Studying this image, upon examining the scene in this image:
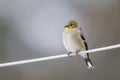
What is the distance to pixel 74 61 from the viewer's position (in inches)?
171

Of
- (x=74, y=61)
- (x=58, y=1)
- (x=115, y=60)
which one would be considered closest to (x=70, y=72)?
(x=74, y=61)

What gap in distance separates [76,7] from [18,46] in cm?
62

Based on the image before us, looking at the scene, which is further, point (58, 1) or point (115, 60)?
point (58, 1)

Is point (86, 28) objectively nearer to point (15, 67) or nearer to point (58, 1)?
point (58, 1)

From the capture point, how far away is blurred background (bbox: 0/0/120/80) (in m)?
4.31

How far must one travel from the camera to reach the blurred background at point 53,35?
170 inches

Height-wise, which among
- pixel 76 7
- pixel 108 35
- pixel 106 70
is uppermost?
pixel 76 7

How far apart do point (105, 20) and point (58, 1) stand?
0.51m

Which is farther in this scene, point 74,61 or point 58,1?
point 58,1

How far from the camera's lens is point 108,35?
438 cm

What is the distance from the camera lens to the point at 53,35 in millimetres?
4551

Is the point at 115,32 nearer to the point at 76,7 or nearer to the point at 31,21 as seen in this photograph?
the point at 76,7

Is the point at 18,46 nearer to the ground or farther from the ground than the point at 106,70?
farther from the ground

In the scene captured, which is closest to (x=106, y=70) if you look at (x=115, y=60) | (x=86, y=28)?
(x=115, y=60)
